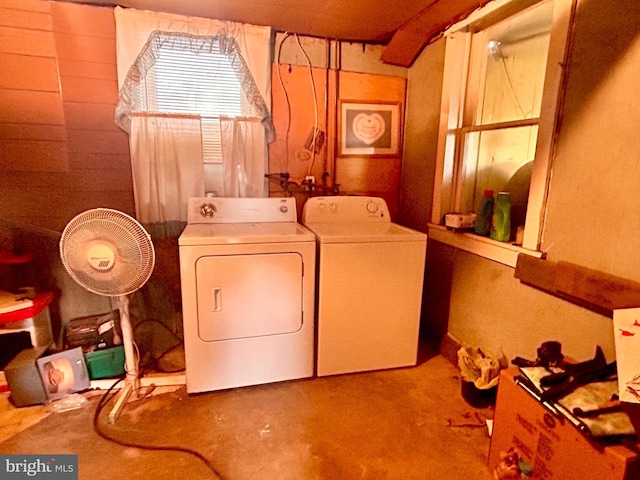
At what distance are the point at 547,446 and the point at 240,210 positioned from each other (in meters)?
1.86

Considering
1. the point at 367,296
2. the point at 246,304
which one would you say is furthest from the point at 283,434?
the point at 367,296

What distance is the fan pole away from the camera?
71.7 inches

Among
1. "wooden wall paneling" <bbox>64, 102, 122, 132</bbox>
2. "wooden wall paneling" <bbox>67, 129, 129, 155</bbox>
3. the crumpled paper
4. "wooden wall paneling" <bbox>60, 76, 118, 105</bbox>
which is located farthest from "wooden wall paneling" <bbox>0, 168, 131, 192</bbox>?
the crumpled paper

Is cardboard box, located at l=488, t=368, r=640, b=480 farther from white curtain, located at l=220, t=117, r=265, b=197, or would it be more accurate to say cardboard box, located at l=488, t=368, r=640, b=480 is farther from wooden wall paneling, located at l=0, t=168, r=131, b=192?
wooden wall paneling, located at l=0, t=168, r=131, b=192

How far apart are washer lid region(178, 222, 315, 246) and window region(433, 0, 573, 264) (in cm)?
101

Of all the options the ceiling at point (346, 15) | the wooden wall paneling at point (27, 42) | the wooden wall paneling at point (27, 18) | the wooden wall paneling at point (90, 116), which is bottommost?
the wooden wall paneling at point (90, 116)

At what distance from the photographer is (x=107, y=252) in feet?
5.46

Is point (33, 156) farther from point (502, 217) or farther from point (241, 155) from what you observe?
point (502, 217)

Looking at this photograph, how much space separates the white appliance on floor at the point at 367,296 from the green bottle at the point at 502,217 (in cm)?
38

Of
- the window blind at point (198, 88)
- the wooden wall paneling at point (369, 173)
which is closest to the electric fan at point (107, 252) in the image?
the window blind at point (198, 88)

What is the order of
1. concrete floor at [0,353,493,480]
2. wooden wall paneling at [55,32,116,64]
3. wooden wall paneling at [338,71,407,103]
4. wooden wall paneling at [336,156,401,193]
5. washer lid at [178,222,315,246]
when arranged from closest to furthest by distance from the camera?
concrete floor at [0,353,493,480], washer lid at [178,222,315,246], wooden wall paneling at [55,32,116,64], wooden wall paneling at [338,71,407,103], wooden wall paneling at [336,156,401,193]

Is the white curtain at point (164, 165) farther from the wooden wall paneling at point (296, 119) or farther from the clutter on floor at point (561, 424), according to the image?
the clutter on floor at point (561, 424)

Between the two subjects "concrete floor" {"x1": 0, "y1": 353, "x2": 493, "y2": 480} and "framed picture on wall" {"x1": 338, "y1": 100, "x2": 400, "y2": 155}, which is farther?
"framed picture on wall" {"x1": 338, "y1": 100, "x2": 400, "y2": 155}

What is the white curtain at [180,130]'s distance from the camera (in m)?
2.18
